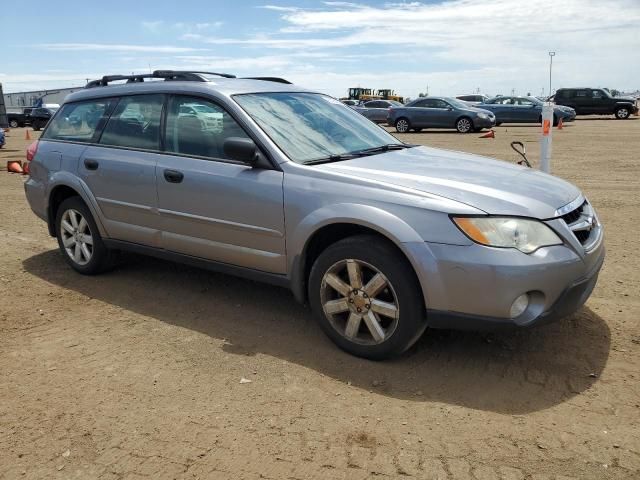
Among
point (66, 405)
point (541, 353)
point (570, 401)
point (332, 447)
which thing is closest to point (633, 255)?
point (541, 353)

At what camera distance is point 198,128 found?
455cm

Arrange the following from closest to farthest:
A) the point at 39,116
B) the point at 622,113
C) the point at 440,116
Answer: the point at 440,116, the point at 622,113, the point at 39,116

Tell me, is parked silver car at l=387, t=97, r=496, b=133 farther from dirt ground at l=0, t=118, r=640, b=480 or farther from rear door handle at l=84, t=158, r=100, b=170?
rear door handle at l=84, t=158, r=100, b=170

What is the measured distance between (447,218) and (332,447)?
4.43 ft

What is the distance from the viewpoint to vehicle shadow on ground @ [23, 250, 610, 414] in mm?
3369

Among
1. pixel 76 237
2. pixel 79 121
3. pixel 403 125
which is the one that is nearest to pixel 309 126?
pixel 79 121

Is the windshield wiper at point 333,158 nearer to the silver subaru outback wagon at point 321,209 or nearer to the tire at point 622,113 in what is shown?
the silver subaru outback wagon at point 321,209

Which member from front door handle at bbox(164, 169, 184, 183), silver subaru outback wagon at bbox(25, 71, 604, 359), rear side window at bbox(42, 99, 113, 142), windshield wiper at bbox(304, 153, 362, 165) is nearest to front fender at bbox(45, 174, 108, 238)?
silver subaru outback wagon at bbox(25, 71, 604, 359)

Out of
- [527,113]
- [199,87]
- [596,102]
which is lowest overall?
[199,87]

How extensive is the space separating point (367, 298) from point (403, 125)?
75.3 feet

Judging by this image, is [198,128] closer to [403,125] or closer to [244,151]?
[244,151]

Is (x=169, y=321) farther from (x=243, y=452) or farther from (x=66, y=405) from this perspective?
(x=243, y=452)

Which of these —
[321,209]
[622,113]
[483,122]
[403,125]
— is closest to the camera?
[321,209]

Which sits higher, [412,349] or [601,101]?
[601,101]
